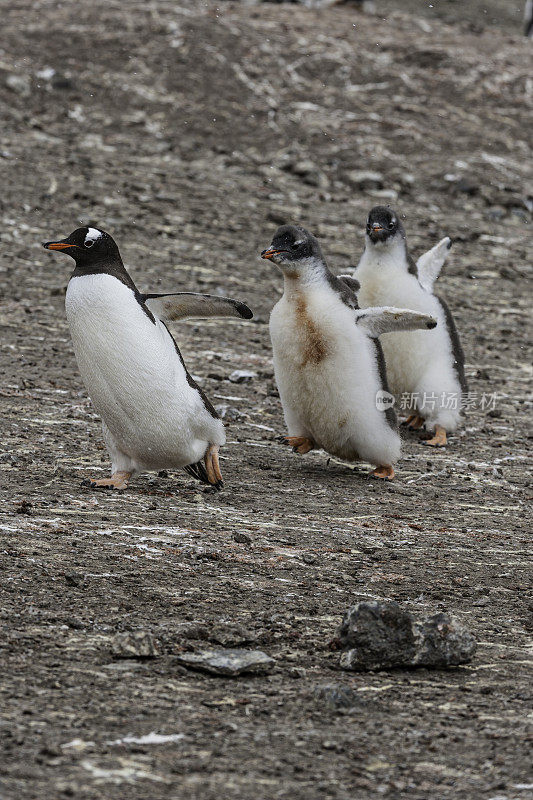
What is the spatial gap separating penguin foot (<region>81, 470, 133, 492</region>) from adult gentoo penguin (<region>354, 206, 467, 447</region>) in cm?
207

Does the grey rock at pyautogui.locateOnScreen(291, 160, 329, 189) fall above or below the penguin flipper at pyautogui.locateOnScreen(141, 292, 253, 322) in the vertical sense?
above

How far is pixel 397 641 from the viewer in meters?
3.16

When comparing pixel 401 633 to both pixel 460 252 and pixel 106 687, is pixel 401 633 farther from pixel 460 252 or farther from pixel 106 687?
pixel 460 252

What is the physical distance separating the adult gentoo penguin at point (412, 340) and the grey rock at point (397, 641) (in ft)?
10.2

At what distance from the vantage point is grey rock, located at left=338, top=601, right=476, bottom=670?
3145 mm

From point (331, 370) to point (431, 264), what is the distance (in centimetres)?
189

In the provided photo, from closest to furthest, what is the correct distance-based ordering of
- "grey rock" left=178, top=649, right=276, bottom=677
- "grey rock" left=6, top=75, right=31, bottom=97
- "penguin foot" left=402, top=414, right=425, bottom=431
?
"grey rock" left=178, top=649, right=276, bottom=677, "penguin foot" left=402, top=414, right=425, bottom=431, "grey rock" left=6, top=75, right=31, bottom=97

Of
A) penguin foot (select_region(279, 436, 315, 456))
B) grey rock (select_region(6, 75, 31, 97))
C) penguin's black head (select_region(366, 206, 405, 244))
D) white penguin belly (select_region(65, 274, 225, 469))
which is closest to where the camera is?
white penguin belly (select_region(65, 274, 225, 469))

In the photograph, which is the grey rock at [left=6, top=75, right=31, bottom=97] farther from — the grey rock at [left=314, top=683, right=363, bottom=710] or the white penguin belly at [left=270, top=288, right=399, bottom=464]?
the grey rock at [left=314, top=683, right=363, bottom=710]

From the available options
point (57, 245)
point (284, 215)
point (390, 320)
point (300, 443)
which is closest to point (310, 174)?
point (284, 215)

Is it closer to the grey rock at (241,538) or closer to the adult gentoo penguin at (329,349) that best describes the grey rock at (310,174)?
the adult gentoo penguin at (329,349)

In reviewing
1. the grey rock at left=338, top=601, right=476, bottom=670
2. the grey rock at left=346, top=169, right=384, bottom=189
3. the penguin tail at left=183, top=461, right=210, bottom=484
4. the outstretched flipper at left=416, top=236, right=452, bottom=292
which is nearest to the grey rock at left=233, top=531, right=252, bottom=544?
the penguin tail at left=183, top=461, right=210, bottom=484

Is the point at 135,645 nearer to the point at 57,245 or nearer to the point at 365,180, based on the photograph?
the point at 57,245

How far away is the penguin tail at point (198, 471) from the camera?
16.1ft
